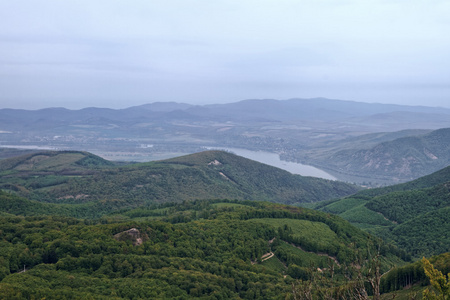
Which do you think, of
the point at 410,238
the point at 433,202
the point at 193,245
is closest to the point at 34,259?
the point at 193,245

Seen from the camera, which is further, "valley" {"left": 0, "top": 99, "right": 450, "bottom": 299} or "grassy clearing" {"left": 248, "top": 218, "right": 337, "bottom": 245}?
"grassy clearing" {"left": 248, "top": 218, "right": 337, "bottom": 245}

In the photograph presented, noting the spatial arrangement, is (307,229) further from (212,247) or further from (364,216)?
(364,216)

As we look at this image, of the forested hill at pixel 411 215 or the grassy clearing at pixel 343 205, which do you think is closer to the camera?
the forested hill at pixel 411 215

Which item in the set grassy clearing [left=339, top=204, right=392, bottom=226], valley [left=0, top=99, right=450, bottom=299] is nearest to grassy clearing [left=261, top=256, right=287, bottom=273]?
valley [left=0, top=99, right=450, bottom=299]

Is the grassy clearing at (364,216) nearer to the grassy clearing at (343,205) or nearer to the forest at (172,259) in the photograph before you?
the grassy clearing at (343,205)

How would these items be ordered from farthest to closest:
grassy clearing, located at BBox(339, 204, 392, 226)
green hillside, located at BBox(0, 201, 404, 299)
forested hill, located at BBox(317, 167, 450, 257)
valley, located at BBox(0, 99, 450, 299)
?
grassy clearing, located at BBox(339, 204, 392, 226) < forested hill, located at BBox(317, 167, 450, 257) < green hillside, located at BBox(0, 201, 404, 299) < valley, located at BBox(0, 99, 450, 299)

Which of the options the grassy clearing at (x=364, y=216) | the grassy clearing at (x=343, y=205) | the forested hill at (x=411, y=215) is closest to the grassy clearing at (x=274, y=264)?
the forested hill at (x=411, y=215)

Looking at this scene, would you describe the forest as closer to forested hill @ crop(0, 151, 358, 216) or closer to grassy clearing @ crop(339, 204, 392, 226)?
grassy clearing @ crop(339, 204, 392, 226)
